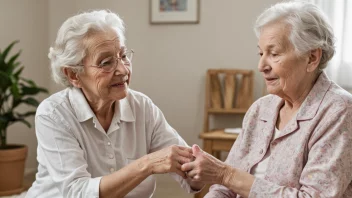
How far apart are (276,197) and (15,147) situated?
310 cm

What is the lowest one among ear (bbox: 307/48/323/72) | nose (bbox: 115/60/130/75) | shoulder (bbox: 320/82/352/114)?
shoulder (bbox: 320/82/352/114)

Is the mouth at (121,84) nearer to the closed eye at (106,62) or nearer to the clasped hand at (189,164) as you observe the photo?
the closed eye at (106,62)

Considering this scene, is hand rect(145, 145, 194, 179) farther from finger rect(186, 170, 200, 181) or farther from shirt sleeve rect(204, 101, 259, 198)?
shirt sleeve rect(204, 101, 259, 198)

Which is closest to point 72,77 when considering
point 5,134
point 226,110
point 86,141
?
point 86,141

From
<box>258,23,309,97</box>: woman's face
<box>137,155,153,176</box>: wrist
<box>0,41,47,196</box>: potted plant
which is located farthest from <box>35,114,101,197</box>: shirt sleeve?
<box>0,41,47,196</box>: potted plant

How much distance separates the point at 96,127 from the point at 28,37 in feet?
10.6

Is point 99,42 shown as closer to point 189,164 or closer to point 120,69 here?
point 120,69

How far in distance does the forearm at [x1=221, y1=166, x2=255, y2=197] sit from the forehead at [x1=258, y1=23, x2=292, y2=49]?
464 millimetres

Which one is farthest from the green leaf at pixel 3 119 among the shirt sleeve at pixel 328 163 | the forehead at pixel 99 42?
the shirt sleeve at pixel 328 163

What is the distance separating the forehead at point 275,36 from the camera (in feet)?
5.72

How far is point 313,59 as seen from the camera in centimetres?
175

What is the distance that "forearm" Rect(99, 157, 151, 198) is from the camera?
177 cm

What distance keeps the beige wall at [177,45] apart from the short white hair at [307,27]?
2808 millimetres

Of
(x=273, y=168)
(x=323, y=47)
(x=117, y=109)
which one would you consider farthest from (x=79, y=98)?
(x=323, y=47)
